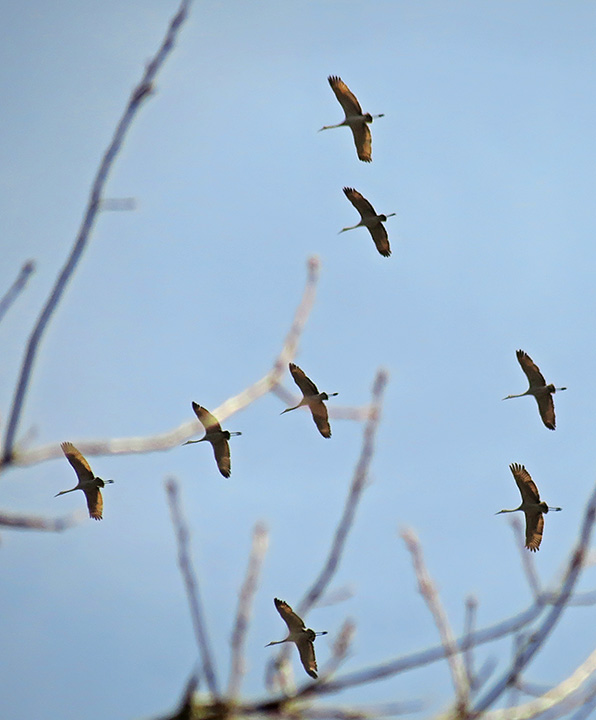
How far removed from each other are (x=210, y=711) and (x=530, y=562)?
2.03 metres

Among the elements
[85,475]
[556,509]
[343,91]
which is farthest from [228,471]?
[343,91]

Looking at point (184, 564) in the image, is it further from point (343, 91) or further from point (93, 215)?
point (343, 91)

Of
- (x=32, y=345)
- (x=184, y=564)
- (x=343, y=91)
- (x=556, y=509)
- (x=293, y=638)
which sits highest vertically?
(x=343, y=91)

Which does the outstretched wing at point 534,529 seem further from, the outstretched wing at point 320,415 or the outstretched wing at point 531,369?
the outstretched wing at point 320,415

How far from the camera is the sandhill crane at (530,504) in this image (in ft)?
15.0

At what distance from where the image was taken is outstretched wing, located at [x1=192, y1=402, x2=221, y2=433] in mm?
4311

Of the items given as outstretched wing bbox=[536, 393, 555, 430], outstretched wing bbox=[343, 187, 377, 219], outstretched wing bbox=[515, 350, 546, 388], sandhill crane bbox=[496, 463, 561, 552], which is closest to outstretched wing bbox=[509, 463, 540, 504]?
sandhill crane bbox=[496, 463, 561, 552]

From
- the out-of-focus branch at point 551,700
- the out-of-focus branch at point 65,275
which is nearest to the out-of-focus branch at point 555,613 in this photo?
the out-of-focus branch at point 551,700

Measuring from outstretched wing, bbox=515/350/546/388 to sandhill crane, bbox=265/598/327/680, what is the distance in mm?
2082

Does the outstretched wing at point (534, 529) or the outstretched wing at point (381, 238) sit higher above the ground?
the outstretched wing at point (381, 238)

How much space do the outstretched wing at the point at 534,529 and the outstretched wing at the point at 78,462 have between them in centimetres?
235

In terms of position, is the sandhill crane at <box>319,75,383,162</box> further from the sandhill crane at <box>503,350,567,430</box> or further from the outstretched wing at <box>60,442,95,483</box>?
the outstretched wing at <box>60,442,95,483</box>

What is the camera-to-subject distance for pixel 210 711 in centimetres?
398

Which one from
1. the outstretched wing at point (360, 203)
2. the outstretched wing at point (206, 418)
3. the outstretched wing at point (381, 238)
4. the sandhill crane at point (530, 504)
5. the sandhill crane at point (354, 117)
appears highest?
the sandhill crane at point (354, 117)
